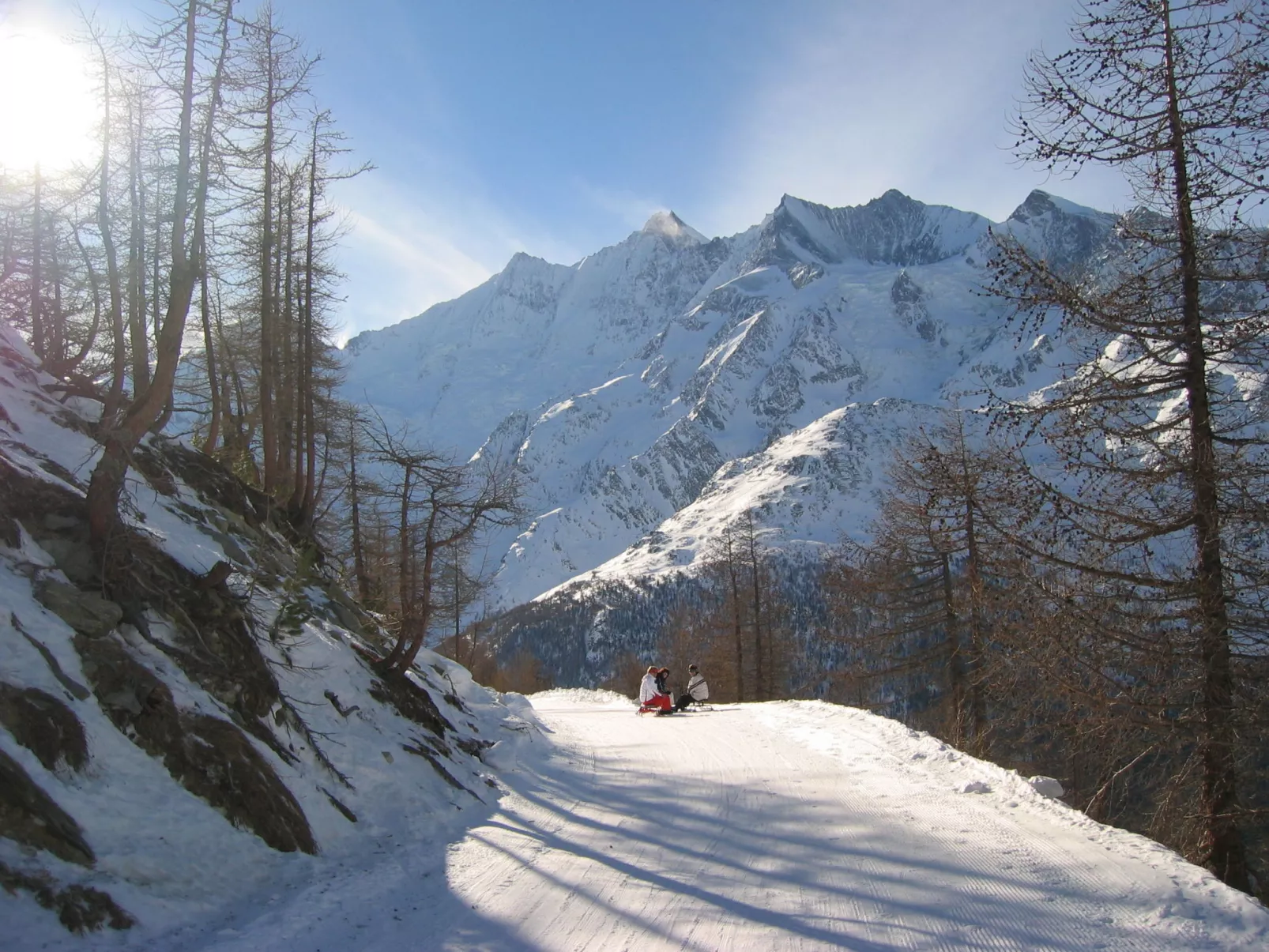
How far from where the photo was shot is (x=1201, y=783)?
301 inches

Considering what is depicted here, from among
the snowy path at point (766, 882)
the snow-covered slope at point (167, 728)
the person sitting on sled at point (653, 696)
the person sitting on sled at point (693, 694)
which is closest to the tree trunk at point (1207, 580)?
the snowy path at point (766, 882)

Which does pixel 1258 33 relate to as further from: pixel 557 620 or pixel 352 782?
pixel 557 620

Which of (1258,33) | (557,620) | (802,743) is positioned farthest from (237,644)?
(557,620)

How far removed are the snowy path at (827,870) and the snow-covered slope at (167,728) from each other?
134 centimetres

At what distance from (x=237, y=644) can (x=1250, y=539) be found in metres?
9.67

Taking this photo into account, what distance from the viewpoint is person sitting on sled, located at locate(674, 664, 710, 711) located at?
21188mm

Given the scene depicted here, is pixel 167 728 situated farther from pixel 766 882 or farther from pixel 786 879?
pixel 786 879

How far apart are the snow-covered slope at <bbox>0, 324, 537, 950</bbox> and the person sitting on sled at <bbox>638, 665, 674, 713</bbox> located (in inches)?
374

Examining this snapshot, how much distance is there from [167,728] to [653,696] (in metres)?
15.3

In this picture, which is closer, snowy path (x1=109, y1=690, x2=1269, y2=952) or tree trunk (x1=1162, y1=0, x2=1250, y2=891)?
snowy path (x1=109, y1=690, x2=1269, y2=952)

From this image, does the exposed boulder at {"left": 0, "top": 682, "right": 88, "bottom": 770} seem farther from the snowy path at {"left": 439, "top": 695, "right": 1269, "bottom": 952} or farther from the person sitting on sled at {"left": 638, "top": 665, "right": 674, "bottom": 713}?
the person sitting on sled at {"left": 638, "top": 665, "right": 674, "bottom": 713}

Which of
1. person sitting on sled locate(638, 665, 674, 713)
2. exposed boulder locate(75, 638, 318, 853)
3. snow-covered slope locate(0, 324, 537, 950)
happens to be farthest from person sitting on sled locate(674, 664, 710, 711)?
exposed boulder locate(75, 638, 318, 853)

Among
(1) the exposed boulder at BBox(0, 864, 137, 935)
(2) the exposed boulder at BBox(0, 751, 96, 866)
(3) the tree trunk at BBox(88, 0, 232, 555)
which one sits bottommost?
(1) the exposed boulder at BBox(0, 864, 137, 935)

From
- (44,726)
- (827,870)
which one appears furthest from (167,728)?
(827,870)
